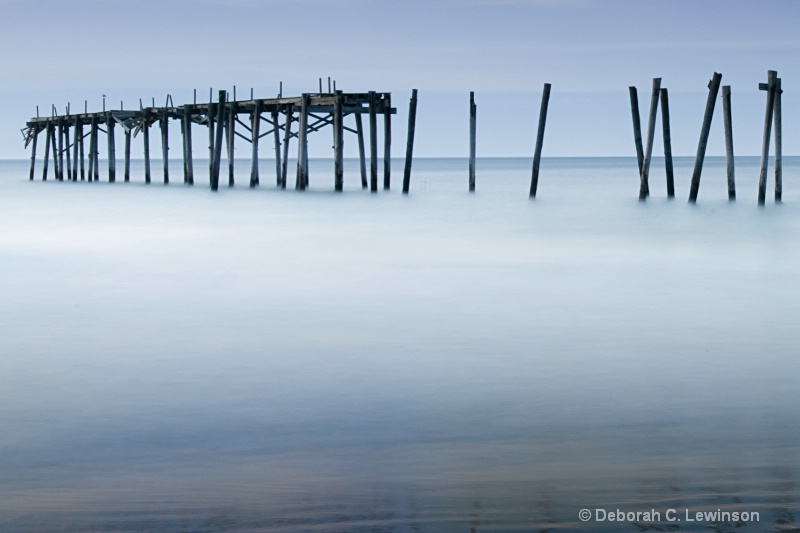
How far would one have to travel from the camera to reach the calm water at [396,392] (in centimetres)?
366

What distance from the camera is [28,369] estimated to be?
6078 mm

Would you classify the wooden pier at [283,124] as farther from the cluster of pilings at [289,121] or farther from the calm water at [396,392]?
the calm water at [396,392]

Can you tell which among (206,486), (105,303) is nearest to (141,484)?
(206,486)

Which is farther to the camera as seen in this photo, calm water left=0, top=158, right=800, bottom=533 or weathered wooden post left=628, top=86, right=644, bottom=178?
weathered wooden post left=628, top=86, right=644, bottom=178

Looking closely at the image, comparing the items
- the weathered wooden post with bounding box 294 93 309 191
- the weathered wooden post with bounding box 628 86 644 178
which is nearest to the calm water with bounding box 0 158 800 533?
the weathered wooden post with bounding box 628 86 644 178

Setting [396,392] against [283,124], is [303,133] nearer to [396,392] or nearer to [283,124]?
[283,124]

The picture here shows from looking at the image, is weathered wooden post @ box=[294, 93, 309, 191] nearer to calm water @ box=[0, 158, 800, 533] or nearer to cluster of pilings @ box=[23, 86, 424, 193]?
cluster of pilings @ box=[23, 86, 424, 193]

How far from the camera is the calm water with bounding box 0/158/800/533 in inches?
144

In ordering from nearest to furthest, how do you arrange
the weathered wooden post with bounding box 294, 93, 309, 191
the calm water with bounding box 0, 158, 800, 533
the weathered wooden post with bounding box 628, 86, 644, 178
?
the calm water with bounding box 0, 158, 800, 533, the weathered wooden post with bounding box 628, 86, 644, 178, the weathered wooden post with bounding box 294, 93, 309, 191

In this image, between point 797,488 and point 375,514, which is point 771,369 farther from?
point 375,514

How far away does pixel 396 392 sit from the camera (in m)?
5.44

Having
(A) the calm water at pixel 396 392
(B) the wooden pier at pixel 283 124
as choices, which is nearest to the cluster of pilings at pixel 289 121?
(B) the wooden pier at pixel 283 124

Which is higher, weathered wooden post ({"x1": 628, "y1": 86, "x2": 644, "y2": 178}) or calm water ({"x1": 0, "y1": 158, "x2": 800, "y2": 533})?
weathered wooden post ({"x1": 628, "y1": 86, "x2": 644, "y2": 178})

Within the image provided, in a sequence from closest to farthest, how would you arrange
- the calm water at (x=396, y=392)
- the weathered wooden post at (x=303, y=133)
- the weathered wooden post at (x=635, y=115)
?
1. the calm water at (x=396, y=392)
2. the weathered wooden post at (x=635, y=115)
3. the weathered wooden post at (x=303, y=133)
